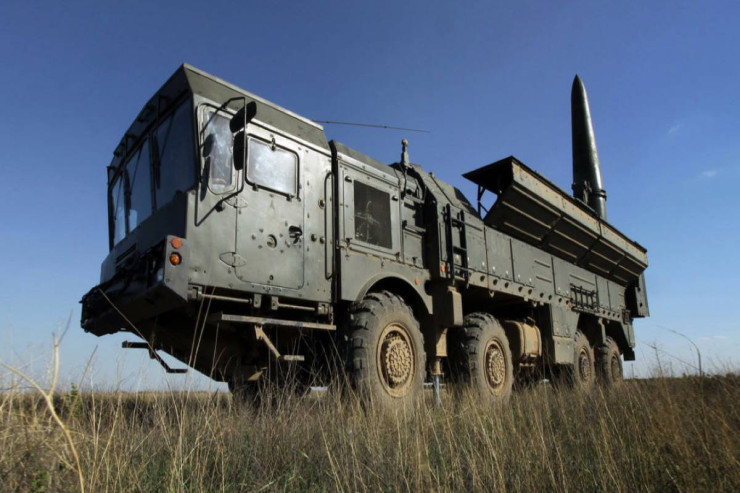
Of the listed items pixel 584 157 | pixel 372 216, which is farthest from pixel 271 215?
pixel 584 157

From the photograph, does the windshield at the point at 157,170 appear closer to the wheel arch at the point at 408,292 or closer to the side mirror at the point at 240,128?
the side mirror at the point at 240,128

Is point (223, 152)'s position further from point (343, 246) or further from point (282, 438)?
point (282, 438)

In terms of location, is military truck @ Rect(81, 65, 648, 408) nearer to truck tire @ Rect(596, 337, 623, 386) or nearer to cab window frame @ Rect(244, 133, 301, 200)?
cab window frame @ Rect(244, 133, 301, 200)

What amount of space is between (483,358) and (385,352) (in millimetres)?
2179

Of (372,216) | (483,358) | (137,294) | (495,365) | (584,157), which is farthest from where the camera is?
(584,157)

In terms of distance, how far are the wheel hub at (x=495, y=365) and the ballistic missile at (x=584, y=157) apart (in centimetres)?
792

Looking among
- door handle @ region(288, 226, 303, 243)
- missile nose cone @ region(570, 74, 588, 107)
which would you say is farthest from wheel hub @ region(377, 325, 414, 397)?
missile nose cone @ region(570, 74, 588, 107)

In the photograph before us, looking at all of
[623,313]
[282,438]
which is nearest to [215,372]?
[282,438]

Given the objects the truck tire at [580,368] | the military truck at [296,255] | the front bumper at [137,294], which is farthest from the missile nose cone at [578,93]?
the front bumper at [137,294]

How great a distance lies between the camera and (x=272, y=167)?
5289 millimetres

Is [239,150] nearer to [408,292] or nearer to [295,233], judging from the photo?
[295,233]

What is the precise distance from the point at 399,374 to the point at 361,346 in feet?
2.50

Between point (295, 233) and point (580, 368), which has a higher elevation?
point (295, 233)

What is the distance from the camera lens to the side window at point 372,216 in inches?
242
